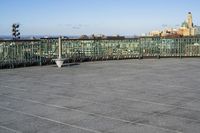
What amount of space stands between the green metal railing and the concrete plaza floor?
4.82 metres

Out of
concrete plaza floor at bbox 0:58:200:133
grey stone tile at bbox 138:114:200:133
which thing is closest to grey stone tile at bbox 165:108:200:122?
concrete plaza floor at bbox 0:58:200:133

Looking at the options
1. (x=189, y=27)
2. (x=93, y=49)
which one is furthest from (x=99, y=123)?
(x=189, y=27)

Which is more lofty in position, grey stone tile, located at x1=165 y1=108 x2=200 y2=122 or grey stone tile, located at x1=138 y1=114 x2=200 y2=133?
grey stone tile, located at x1=165 y1=108 x2=200 y2=122

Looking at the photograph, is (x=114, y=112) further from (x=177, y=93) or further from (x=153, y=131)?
(x=177, y=93)

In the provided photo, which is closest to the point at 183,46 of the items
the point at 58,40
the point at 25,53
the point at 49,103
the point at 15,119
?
the point at 58,40

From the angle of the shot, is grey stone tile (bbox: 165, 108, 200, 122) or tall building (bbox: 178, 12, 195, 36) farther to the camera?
tall building (bbox: 178, 12, 195, 36)

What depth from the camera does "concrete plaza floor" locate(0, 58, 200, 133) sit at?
480 cm

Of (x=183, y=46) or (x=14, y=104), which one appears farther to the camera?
(x=183, y=46)

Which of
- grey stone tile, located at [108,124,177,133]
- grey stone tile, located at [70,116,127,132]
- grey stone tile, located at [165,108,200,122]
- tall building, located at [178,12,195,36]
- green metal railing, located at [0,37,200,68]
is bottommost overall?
grey stone tile, located at [108,124,177,133]

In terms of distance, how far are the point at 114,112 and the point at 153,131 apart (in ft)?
3.90

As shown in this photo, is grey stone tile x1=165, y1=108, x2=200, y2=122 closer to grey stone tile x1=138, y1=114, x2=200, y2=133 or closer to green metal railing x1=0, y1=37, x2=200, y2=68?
grey stone tile x1=138, y1=114, x2=200, y2=133

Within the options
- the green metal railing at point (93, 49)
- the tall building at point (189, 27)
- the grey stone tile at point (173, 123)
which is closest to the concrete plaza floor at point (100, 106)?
the grey stone tile at point (173, 123)

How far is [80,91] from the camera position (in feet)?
25.6

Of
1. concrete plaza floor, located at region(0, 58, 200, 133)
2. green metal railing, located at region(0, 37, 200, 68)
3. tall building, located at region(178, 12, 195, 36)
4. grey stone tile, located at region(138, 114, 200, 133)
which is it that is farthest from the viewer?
tall building, located at region(178, 12, 195, 36)
